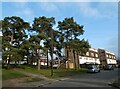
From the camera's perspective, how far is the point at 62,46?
60.4 metres

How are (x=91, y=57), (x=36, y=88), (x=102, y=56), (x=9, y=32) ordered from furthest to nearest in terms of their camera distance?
(x=102, y=56), (x=91, y=57), (x=9, y=32), (x=36, y=88)

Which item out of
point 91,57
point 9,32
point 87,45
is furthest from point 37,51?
point 91,57

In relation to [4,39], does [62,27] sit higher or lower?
higher

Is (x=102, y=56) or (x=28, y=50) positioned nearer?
(x=28, y=50)

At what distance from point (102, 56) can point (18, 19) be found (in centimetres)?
9288

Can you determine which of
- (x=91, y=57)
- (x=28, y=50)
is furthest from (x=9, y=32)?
(x=91, y=57)

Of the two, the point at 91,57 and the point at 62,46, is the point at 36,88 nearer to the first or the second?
the point at 62,46

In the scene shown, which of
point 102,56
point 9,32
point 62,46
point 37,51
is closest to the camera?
point 9,32

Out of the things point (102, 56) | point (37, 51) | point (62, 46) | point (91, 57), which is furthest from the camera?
point (102, 56)

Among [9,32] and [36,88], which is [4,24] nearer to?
[9,32]

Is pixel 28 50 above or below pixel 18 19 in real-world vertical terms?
below

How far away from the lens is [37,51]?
54719mm

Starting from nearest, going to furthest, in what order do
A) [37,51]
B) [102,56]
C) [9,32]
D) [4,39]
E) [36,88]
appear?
[36,88] < [4,39] < [9,32] < [37,51] < [102,56]

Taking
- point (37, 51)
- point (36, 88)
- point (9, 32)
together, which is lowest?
point (36, 88)
